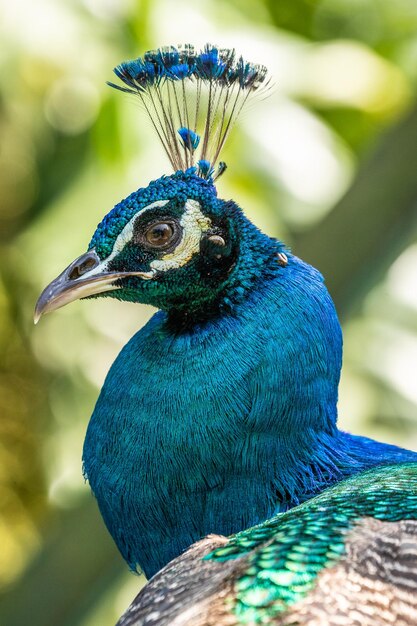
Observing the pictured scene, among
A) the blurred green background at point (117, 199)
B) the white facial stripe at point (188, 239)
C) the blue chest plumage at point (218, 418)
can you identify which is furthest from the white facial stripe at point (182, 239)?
the blurred green background at point (117, 199)

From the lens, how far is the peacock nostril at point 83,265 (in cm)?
147

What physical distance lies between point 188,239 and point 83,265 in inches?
6.2

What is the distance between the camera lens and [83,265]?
1.48 meters

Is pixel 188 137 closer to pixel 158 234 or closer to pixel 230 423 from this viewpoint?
pixel 158 234

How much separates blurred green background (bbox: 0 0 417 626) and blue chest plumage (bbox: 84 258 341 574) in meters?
0.79

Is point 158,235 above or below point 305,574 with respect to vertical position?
above

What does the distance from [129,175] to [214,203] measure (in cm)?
99

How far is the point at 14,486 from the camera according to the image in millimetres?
3369

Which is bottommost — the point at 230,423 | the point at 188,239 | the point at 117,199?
the point at 230,423

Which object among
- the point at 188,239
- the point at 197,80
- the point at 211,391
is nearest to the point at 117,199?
the point at 197,80

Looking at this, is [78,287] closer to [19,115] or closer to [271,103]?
[271,103]

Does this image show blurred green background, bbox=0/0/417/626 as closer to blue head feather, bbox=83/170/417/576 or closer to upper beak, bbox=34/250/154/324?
blue head feather, bbox=83/170/417/576

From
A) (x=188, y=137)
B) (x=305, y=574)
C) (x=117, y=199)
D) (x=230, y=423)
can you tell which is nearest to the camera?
(x=305, y=574)

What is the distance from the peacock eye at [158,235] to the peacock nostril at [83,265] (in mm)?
82
